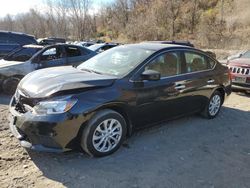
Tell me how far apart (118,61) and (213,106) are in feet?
8.25

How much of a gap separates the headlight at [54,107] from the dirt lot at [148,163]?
0.75 metres

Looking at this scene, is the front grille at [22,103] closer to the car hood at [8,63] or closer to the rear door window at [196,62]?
the rear door window at [196,62]

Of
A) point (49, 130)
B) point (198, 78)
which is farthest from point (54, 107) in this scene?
point (198, 78)

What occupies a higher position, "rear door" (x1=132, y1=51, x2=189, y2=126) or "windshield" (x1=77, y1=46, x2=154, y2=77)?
"windshield" (x1=77, y1=46, x2=154, y2=77)

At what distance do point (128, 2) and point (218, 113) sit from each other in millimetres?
55679

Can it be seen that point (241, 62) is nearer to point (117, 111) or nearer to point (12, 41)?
point (117, 111)

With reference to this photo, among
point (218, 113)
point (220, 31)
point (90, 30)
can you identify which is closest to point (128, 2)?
point (90, 30)

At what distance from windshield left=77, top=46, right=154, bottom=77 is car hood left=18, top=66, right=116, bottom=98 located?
10.4 inches

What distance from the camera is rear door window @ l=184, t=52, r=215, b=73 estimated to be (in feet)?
17.2

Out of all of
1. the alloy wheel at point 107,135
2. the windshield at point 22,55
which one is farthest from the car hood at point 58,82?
the windshield at point 22,55

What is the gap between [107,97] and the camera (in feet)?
12.7

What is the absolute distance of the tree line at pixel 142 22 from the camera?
32.7 m

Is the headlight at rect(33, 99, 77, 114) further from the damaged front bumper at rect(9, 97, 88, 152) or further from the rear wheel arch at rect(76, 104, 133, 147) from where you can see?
the rear wheel arch at rect(76, 104, 133, 147)

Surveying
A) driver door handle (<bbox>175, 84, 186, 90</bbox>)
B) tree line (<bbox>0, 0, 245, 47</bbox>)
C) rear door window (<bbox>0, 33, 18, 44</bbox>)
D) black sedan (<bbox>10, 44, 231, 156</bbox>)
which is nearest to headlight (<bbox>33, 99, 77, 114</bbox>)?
black sedan (<bbox>10, 44, 231, 156</bbox>)
